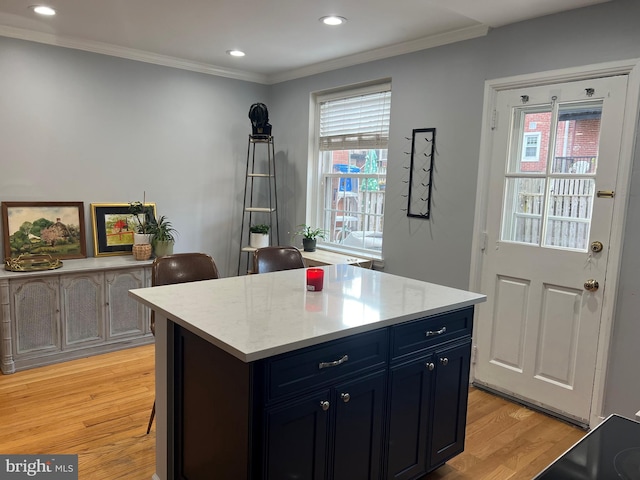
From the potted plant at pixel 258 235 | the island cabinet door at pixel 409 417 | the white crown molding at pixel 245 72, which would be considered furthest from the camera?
the potted plant at pixel 258 235

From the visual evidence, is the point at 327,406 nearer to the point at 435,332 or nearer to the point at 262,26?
the point at 435,332

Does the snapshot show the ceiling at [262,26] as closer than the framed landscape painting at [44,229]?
Yes

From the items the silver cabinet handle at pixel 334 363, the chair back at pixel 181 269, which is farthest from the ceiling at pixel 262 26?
the silver cabinet handle at pixel 334 363

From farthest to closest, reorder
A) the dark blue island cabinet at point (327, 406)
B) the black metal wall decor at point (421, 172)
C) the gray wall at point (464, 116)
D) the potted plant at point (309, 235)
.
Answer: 1. the potted plant at point (309, 235)
2. the black metal wall decor at point (421, 172)
3. the gray wall at point (464, 116)
4. the dark blue island cabinet at point (327, 406)

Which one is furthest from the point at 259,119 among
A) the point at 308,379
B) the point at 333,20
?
the point at 308,379

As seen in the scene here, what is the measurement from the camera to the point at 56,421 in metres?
2.74

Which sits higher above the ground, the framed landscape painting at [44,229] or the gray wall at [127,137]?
the gray wall at [127,137]

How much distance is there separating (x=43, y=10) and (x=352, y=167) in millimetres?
2608

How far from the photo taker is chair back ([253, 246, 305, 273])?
2.94 meters

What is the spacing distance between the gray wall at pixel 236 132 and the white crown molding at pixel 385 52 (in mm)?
55

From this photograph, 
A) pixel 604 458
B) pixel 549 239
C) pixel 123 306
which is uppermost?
pixel 549 239

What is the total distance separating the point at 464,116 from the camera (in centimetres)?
327

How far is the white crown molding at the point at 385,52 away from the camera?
3.20 m

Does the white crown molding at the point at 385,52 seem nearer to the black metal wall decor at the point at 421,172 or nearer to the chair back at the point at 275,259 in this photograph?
the black metal wall decor at the point at 421,172
